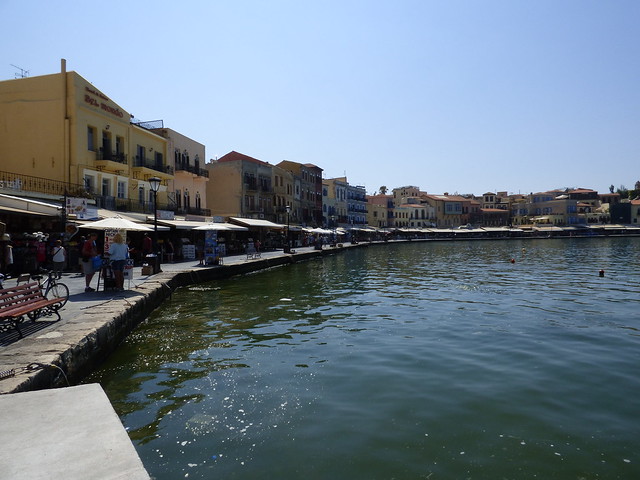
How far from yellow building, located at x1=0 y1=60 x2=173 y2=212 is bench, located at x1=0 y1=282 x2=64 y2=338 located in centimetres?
1879

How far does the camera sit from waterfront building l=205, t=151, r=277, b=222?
173 ft

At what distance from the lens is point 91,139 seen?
2952cm

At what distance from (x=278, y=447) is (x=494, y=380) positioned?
407 cm

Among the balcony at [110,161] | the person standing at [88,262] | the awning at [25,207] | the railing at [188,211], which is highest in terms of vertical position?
the balcony at [110,161]

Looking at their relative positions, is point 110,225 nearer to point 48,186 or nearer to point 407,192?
point 48,186

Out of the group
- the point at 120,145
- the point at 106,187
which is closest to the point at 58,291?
the point at 106,187

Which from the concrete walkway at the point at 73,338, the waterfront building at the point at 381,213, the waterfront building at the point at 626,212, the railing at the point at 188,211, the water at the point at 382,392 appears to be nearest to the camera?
the water at the point at 382,392

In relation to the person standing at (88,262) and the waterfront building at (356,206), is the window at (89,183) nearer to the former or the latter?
the person standing at (88,262)

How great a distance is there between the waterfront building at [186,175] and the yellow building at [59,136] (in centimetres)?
798

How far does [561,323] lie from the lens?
40.7 ft

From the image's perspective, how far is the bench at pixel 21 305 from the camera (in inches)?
300

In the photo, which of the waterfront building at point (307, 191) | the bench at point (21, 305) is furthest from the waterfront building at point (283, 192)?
the bench at point (21, 305)

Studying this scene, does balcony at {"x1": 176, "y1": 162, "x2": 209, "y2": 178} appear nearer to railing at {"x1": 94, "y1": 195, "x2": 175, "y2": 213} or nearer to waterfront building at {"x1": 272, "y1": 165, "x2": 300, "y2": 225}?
railing at {"x1": 94, "y1": 195, "x2": 175, "y2": 213}

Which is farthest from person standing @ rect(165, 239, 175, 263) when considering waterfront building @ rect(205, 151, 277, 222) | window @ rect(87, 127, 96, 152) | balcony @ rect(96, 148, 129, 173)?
waterfront building @ rect(205, 151, 277, 222)
